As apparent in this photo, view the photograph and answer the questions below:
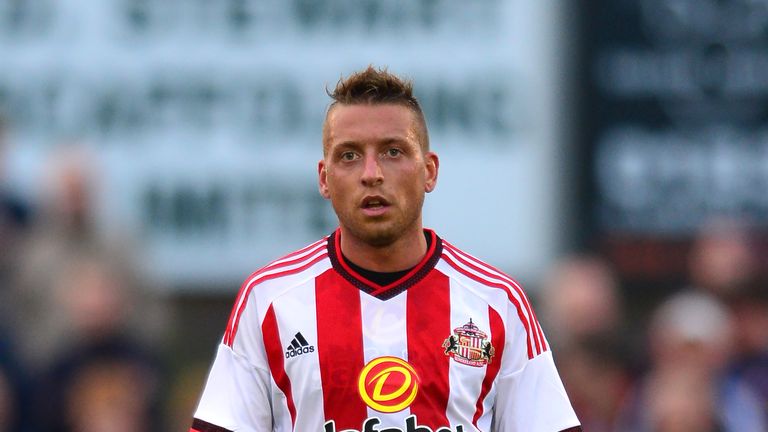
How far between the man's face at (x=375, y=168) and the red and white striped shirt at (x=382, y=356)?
19 cm

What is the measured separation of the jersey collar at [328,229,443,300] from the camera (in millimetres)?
4344

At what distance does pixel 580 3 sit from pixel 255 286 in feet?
19.6

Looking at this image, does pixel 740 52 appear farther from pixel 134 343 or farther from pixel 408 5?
pixel 134 343

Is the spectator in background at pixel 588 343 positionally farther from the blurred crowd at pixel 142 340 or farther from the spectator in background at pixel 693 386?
the spectator in background at pixel 693 386

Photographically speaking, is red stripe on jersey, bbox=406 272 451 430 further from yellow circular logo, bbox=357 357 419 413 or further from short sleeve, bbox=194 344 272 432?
short sleeve, bbox=194 344 272 432

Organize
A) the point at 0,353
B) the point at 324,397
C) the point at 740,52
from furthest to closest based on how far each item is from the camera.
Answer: the point at 740,52 < the point at 0,353 < the point at 324,397

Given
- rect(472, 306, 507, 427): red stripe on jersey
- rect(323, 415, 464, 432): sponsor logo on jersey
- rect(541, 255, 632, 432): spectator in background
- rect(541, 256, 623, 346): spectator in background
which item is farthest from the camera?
rect(541, 256, 623, 346): spectator in background

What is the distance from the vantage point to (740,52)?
9852mm

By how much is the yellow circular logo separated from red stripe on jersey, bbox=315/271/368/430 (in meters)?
0.02

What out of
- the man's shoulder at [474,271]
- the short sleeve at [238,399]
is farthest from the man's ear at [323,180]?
the short sleeve at [238,399]

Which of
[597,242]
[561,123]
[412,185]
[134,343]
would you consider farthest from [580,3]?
[412,185]

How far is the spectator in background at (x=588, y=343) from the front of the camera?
26.2ft

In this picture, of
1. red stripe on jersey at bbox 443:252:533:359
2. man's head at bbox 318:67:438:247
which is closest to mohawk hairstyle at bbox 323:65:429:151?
man's head at bbox 318:67:438:247

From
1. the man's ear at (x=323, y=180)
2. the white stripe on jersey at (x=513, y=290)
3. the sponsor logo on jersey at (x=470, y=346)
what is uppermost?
the man's ear at (x=323, y=180)
